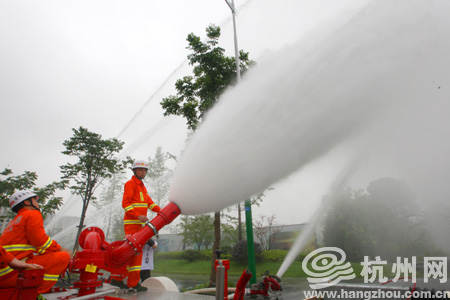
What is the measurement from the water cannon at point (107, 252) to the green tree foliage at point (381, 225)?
15.7 metres

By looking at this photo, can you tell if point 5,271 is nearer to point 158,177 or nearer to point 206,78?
point 206,78

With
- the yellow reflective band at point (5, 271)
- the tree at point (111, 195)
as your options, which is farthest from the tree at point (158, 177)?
→ the yellow reflective band at point (5, 271)

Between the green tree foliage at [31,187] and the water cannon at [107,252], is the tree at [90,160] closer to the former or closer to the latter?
the green tree foliage at [31,187]

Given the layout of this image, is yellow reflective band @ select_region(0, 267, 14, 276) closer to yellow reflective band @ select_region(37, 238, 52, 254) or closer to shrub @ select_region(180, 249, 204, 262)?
yellow reflective band @ select_region(37, 238, 52, 254)

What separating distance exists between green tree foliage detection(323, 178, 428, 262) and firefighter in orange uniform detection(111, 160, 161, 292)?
1455 cm

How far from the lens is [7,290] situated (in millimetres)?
2961

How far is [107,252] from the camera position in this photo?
3496 mm

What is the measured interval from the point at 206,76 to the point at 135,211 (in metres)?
7.62

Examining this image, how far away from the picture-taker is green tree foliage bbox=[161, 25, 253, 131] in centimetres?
1117

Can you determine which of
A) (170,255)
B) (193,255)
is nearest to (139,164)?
(193,255)

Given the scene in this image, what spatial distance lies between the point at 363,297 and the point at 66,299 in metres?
4.18

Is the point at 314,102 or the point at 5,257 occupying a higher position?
the point at 314,102

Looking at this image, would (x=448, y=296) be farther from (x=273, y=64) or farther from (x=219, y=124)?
(x=273, y=64)

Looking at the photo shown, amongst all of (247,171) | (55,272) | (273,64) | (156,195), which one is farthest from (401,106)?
(156,195)
